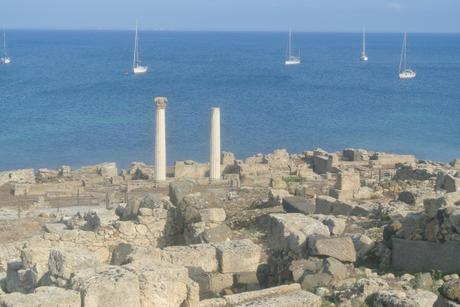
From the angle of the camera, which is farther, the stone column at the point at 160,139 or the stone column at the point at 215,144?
the stone column at the point at 215,144

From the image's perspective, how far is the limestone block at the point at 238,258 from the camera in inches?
466

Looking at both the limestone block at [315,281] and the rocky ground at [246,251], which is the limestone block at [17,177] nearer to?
the rocky ground at [246,251]

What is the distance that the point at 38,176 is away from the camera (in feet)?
97.2

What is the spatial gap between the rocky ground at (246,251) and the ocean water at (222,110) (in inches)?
1134

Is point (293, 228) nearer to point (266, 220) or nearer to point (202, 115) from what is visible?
point (266, 220)

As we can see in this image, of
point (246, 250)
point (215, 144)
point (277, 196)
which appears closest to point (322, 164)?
point (215, 144)

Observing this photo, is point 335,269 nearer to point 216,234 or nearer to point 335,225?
point 335,225

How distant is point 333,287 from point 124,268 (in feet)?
9.42

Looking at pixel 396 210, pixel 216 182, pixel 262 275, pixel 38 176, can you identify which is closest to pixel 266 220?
pixel 396 210

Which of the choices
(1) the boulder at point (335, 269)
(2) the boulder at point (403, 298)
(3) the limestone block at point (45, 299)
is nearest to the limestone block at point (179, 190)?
(1) the boulder at point (335, 269)

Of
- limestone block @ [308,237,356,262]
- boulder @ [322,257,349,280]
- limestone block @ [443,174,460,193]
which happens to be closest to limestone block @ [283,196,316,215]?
limestone block @ [443,174,460,193]

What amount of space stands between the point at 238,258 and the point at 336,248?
1.48 m

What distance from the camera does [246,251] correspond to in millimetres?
11883

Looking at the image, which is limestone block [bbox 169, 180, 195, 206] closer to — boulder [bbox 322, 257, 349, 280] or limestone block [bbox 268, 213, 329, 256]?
limestone block [bbox 268, 213, 329, 256]
